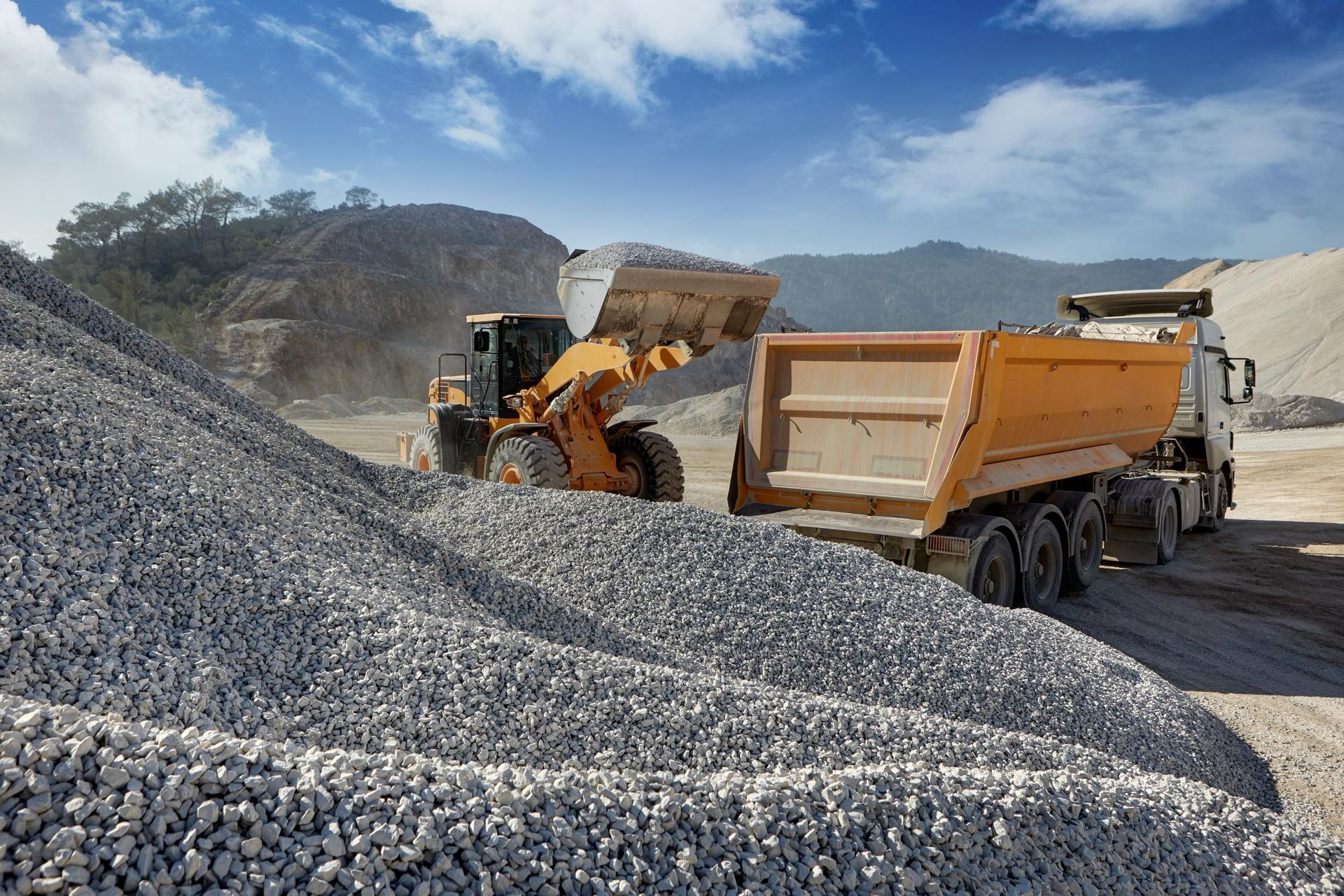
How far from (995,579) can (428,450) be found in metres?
6.59

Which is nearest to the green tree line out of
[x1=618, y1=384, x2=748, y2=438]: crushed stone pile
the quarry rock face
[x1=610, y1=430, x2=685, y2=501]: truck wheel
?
the quarry rock face

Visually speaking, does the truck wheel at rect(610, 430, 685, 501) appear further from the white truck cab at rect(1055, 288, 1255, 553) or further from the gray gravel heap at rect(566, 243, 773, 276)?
the white truck cab at rect(1055, 288, 1255, 553)

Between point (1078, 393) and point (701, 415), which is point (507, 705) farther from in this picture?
point (701, 415)

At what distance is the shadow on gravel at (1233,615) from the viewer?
20.5 feet

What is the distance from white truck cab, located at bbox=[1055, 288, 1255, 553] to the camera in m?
10.7

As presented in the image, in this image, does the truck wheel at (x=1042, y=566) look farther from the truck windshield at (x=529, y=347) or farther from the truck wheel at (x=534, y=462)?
the truck windshield at (x=529, y=347)

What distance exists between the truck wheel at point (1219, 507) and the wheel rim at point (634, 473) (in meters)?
7.63

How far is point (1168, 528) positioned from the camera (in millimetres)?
9945

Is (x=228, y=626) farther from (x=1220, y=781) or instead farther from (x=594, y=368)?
(x=594, y=368)

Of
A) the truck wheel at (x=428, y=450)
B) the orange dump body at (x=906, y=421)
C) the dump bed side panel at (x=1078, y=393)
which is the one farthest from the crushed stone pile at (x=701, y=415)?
the orange dump body at (x=906, y=421)

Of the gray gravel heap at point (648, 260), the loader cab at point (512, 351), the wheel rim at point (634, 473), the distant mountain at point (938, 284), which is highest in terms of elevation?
the distant mountain at point (938, 284)

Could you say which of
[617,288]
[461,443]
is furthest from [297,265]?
[617,288]

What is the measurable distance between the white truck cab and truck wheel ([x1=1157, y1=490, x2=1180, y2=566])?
0.29m

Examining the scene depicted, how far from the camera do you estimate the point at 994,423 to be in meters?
6.53
